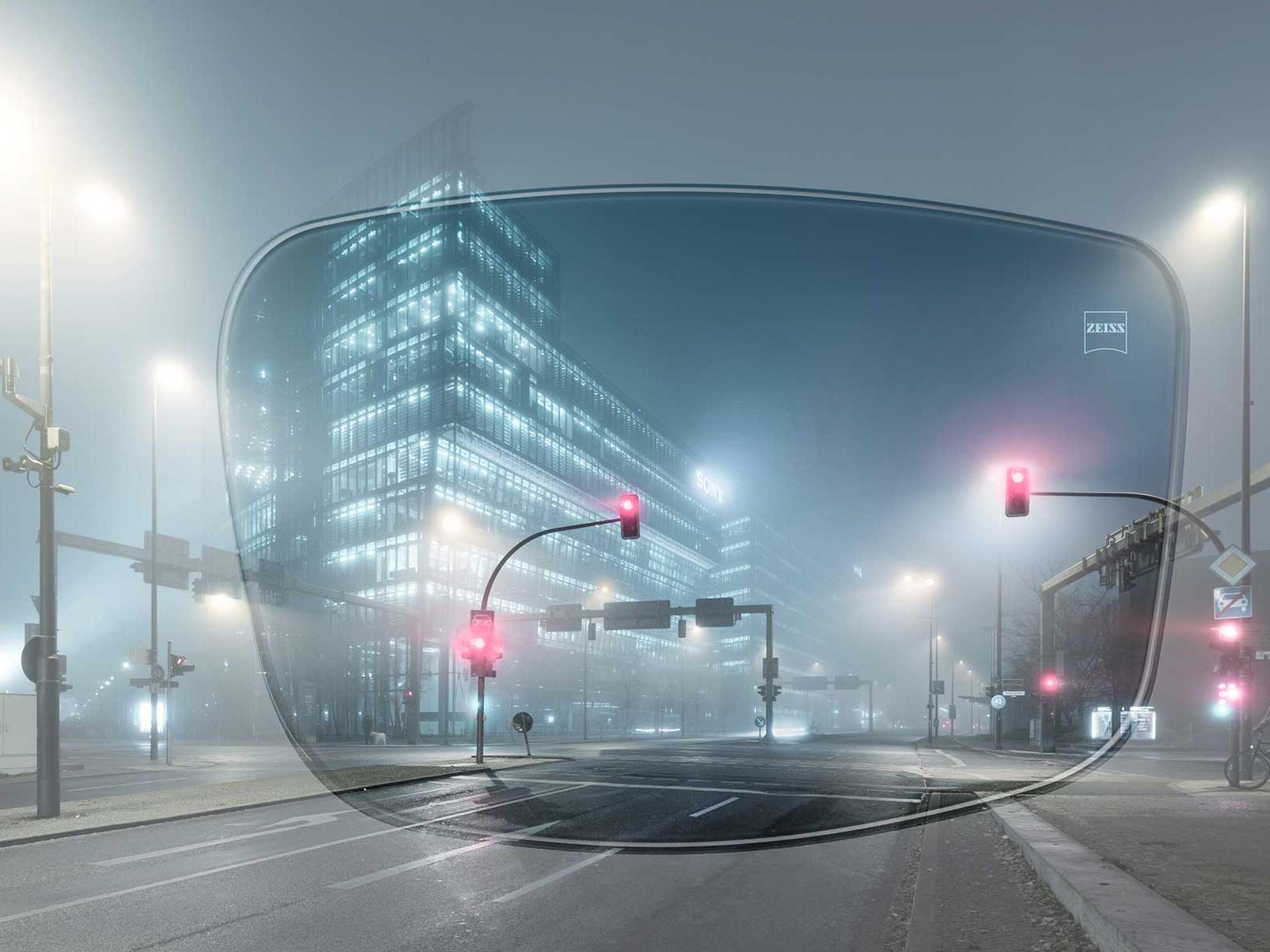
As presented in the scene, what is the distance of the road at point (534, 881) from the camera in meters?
6.66

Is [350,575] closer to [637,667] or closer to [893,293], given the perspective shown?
[637,667]

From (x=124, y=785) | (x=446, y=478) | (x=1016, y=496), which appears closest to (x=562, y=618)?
(x=446, y=478)

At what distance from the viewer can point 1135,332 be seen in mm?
5484

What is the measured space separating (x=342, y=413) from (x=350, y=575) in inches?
467

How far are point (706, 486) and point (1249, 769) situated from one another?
12.0m

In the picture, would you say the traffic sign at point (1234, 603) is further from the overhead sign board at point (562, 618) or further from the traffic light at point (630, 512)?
the overhead sign board at point (562, 618)

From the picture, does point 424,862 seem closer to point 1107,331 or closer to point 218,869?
point 218,869

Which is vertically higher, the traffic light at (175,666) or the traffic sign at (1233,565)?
the traffic sign at (1233,565)

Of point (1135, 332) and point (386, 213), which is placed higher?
point (386, 213)

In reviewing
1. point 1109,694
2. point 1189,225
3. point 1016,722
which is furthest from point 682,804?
point 1016,722

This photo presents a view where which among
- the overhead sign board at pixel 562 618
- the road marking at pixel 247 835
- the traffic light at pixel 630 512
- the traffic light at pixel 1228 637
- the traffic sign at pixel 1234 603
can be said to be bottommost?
the overhead sign board at pixel 562 618

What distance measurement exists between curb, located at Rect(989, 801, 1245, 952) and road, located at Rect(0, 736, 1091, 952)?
0.20m

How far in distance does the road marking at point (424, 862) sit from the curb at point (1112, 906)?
5.93 metres

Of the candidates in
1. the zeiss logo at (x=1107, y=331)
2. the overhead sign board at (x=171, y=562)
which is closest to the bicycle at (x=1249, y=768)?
the zeiss logo at (x=1107, y=331)
